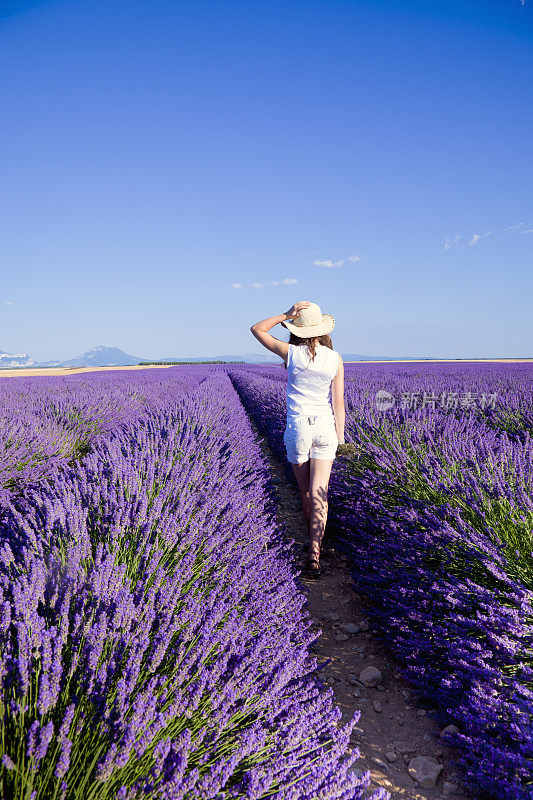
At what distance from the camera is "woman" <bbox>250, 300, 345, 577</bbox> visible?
2.20 m

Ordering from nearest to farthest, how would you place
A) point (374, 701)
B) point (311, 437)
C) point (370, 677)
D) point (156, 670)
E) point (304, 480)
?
point (156, 670)
point (374, 701)
point (370, 677)
point (311, 437)
point (304, 480)

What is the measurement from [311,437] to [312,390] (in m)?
0.27

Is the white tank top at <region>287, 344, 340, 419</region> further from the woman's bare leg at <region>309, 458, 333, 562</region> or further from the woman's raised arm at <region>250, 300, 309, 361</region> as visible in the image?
the woman's bare leg at <region>309, 458, 333, 562</region>

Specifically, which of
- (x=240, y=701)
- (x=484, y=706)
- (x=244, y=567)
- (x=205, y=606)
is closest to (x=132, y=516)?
(x=244, y=567)

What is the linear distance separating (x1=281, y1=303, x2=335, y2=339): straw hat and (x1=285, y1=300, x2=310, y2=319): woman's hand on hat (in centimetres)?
2

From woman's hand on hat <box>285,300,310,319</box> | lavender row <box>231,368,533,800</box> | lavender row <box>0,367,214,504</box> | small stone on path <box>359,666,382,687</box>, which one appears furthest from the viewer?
lavender row <box>0,367,214,504</box>

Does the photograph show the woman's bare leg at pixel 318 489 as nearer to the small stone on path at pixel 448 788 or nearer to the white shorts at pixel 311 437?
the white shorts at pixel 311 437

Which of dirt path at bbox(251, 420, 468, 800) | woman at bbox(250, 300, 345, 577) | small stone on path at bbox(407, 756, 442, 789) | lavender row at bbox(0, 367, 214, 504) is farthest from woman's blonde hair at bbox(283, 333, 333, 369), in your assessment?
lavender row at bbox(0, 367, 214, 504)

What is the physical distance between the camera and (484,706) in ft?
3.94

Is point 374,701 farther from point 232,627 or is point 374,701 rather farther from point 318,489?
point 318,489

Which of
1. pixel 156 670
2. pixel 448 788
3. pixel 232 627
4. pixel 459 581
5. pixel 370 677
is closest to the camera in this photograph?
pixel 156 670

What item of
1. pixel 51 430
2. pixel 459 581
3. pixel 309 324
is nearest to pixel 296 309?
pixel 309 324

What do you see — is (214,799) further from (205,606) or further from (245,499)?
(245,499)

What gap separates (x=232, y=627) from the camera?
1.14 meters
